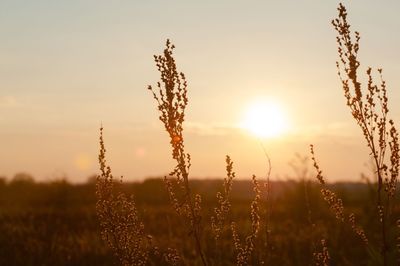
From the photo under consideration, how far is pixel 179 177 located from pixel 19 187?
43.9 metres

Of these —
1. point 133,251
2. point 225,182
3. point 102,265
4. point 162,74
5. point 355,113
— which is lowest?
point 102,265

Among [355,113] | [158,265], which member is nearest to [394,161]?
[355,113]

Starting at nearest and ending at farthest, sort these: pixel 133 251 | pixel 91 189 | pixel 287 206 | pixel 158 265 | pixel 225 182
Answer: pixel 225 182
pixel 133 251
pixel 158 265
pixel 287 206
pixel 91 189

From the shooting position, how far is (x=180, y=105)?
4.48 metres

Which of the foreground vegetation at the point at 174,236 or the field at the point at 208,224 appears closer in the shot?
the field at the point at 208,224

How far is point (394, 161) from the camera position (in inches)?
177

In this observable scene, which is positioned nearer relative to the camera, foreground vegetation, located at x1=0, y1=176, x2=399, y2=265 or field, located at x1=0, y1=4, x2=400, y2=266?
field, located at x1=0, y1=4, x2=400, y2=266

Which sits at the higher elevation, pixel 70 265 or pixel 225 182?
pixel 225 182

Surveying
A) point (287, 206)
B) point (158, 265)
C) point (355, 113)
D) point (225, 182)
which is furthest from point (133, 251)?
point (287, 206)

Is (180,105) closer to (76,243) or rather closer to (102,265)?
(102,265)

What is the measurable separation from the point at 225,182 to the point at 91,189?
37477mm

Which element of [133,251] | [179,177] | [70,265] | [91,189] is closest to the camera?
[179,177]

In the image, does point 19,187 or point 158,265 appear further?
point 19,187

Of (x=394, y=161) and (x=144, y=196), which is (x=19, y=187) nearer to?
(x=144, y=196)
